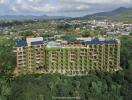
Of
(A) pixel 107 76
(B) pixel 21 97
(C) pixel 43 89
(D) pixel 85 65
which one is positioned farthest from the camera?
(D) pixel 85 65

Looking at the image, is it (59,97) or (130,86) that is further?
(130,86)

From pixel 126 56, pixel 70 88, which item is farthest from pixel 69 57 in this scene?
pixel 70 88

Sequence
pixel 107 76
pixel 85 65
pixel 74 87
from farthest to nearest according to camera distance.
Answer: pixel 85 65, pixel 107 76, pixel 74 87

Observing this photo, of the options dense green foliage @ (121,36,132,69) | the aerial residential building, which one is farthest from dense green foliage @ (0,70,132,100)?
dense green foliage @ (121,36,132,69)

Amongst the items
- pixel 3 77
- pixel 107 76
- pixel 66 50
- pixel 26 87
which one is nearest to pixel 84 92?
pixel 26 87

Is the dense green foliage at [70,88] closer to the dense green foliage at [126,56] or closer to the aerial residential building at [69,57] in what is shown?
the aerial residential building at [69,57]

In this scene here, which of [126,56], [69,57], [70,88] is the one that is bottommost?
[126,56]

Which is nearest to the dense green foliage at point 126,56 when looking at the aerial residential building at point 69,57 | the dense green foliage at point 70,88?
the aerial residential building at point 69,57

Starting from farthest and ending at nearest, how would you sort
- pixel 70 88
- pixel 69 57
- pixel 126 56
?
pixel 126 56 < pixel 69 57 < pixel 70 88

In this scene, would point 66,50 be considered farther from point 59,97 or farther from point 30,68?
point 59,97

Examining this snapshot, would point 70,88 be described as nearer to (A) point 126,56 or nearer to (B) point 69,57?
(B) point 69,57
